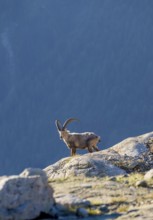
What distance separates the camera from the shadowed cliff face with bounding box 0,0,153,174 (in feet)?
479

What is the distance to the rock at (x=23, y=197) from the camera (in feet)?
39.3

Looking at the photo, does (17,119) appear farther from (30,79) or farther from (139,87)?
(139,87)

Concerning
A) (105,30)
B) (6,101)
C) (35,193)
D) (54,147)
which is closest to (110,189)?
(35,193)

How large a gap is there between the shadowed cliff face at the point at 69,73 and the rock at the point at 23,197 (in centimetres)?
11769

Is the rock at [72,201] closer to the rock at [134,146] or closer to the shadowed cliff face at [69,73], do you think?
the rock at [134,146]

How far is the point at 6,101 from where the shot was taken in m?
162

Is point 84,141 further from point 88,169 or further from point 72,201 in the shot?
point 72,201

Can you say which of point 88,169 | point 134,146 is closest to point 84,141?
point 134,146

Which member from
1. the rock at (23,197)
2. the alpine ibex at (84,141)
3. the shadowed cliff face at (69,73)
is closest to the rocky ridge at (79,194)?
the rock at (23,197)

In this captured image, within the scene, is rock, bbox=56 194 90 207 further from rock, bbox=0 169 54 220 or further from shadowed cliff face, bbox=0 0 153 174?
shadowed cliff face, bbox=0 0 153 174

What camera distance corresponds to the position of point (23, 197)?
1208 cm

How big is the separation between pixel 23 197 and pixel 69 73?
15773 centimetres

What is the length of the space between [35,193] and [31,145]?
13230 cm

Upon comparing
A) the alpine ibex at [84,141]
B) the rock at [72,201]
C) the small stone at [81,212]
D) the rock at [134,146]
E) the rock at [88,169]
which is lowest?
the small stone at [81,212]
